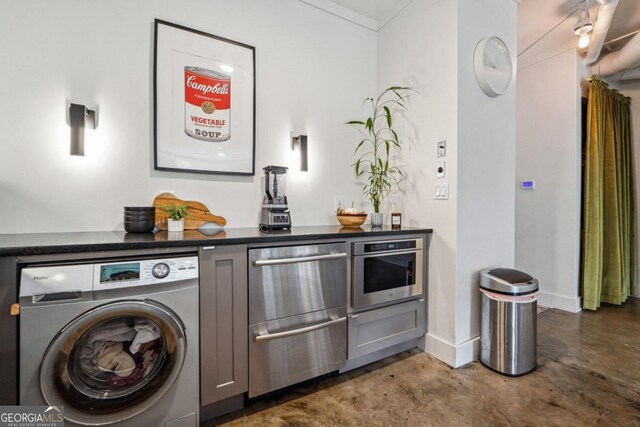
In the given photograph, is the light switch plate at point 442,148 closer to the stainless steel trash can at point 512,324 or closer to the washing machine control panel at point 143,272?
the stainless steel trash can at point 512,324

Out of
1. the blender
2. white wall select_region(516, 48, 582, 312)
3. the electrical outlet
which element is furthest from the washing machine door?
white wall select_region(516, 48, 582, 312)

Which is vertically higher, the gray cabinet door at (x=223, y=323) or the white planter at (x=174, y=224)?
the white planter at (x=174, y=224)

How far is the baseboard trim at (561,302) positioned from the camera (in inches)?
123

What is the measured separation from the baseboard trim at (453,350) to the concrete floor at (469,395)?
0.05m

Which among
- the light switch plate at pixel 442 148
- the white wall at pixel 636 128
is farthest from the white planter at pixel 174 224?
the white wall at pixel 636 128

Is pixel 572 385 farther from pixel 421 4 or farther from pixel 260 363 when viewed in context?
pixel 421 4

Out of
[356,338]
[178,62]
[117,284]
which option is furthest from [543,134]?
[117,284]

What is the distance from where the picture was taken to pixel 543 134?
331 cm

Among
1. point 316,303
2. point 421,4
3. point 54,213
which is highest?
point 421,4

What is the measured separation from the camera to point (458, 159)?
2.13m

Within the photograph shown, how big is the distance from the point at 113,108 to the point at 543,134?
414cm

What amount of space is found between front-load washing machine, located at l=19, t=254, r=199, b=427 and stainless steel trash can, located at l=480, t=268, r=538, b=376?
6.38ft

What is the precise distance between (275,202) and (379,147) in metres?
1.31

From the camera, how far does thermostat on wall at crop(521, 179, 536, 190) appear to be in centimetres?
339
